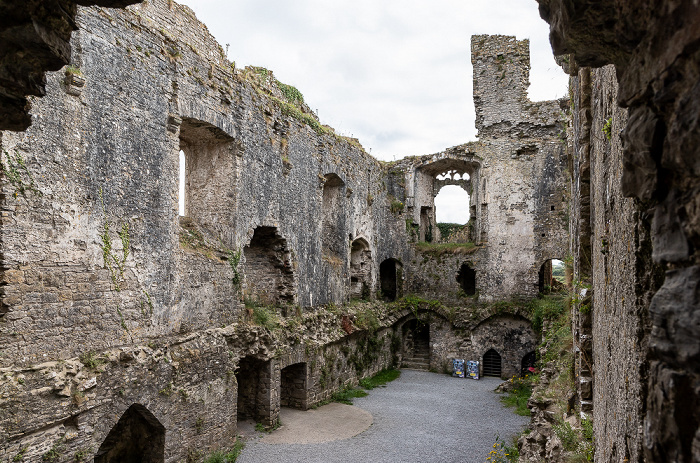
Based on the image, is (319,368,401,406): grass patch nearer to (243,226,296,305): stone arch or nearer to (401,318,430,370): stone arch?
(401,318,430,370): stone arch

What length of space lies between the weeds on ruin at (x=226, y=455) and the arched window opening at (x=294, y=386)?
2768 mm

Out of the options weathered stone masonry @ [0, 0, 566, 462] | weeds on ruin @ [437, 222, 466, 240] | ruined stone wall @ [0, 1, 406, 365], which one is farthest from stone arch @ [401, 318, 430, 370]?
ruined stone wall @ [0, 1, 406, 365]

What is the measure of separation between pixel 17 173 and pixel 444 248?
1521 centimetres

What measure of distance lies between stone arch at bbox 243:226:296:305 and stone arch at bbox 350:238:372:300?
5.11m

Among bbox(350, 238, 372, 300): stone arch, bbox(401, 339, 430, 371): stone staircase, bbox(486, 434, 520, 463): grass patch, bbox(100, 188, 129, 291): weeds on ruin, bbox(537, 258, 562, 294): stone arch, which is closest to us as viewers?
bbox(100, 188, 129, 291): weeds on ruin

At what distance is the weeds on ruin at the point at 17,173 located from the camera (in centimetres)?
599

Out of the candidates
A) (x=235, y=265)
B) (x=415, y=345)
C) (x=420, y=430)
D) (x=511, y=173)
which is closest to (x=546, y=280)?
(x=511, y=173)

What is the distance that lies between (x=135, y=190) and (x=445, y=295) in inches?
526

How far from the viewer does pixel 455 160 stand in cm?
1934

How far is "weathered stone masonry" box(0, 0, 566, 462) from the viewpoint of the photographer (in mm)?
6379

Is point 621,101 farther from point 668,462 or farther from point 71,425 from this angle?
point 71,425

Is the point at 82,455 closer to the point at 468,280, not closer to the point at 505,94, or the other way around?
the point at 468,280

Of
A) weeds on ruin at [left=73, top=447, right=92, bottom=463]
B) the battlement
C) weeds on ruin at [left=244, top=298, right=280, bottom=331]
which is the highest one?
the battlement

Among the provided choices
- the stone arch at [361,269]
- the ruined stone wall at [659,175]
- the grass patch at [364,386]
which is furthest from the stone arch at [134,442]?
the stone arch at [361,269]
